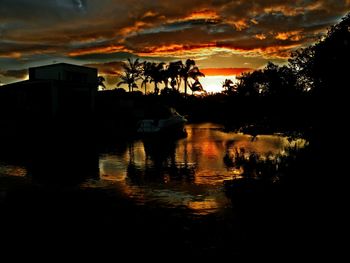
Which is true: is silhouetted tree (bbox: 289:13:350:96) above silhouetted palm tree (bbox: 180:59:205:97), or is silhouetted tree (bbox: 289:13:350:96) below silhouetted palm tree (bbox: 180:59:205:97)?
below

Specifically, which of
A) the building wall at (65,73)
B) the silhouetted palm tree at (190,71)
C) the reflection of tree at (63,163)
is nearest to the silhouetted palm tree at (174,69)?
the silhouetted palm tree at (190,71)

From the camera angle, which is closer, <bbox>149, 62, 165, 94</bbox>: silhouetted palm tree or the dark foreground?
the dark foreground

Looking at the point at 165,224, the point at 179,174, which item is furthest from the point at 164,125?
the point at 165,224

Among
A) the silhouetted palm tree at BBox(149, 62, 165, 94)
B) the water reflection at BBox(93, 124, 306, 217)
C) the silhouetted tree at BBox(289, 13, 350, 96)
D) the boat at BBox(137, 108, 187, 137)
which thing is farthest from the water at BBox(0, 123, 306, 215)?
the silhouetted palm tree at BBox(149, 62, 165, 94)

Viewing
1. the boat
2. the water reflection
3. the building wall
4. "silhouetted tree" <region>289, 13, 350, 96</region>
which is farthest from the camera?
the building wall

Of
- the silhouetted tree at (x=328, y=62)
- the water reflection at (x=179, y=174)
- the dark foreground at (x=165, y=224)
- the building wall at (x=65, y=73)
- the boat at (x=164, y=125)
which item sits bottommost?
the dark foreground at (x=165, y=224)

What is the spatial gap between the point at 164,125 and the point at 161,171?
17688 millimetres

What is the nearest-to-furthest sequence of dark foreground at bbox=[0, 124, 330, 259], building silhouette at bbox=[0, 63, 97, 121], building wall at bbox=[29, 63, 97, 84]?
dark foreground at bbox=[0, 124, 330, 259] → building silhouette at bbox=[0, 63, 97, 121] → building wall at bbox=[29, 63, 97, 84]

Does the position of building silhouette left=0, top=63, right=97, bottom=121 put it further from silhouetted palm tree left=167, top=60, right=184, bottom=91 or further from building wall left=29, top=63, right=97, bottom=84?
silhouetted palm tree left=167, top=60, right=184, bottom=91

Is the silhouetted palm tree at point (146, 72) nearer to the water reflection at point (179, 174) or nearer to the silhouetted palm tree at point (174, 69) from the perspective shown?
the silhouetted palm tree at point (174, 69)

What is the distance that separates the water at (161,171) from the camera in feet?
38.2

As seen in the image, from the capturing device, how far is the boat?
110 feet

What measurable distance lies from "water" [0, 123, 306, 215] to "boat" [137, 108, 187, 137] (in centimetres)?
934

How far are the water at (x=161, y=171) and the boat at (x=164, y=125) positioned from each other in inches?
368
